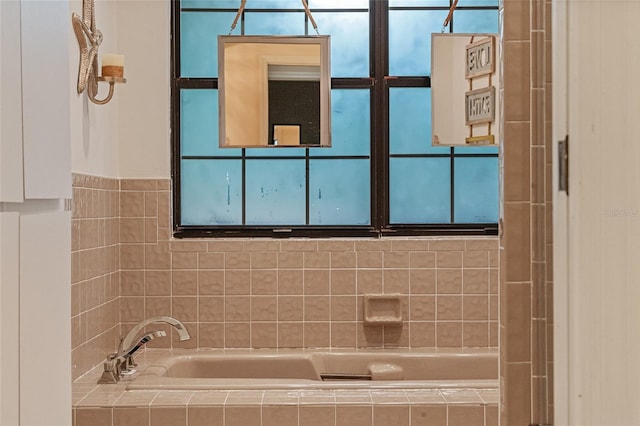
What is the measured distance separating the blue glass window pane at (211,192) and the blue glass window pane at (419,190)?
2.40ft

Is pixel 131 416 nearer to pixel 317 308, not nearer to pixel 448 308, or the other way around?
pixel 317 308

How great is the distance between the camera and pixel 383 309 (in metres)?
3.68

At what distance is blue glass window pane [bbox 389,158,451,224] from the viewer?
3801 mm

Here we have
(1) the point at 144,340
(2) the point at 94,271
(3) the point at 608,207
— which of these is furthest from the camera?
(2) the point at 94,271

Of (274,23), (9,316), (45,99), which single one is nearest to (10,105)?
(45,99)

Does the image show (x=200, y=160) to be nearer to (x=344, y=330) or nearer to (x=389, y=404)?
(x=344, y=330)

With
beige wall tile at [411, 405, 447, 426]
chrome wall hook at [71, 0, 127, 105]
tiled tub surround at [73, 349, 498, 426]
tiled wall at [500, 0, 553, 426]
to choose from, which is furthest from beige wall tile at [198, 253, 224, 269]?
tiled wall at [500, 0, 553, 426]

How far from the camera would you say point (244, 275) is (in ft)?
12.0

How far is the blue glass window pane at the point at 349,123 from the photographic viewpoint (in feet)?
12.5

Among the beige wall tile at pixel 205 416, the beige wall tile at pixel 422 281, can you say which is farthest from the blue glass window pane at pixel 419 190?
the beige wall tile at pixel 205 416

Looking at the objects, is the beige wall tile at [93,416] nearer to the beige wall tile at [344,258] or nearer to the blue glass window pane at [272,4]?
the beige wall tile at [344,258]

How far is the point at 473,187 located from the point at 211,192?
1239mm

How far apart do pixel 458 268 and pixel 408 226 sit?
0.31 m

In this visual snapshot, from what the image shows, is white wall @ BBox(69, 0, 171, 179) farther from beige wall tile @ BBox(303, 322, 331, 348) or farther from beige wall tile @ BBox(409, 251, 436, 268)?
beige wall tile @ BBox(409, 251, 436, 268)
